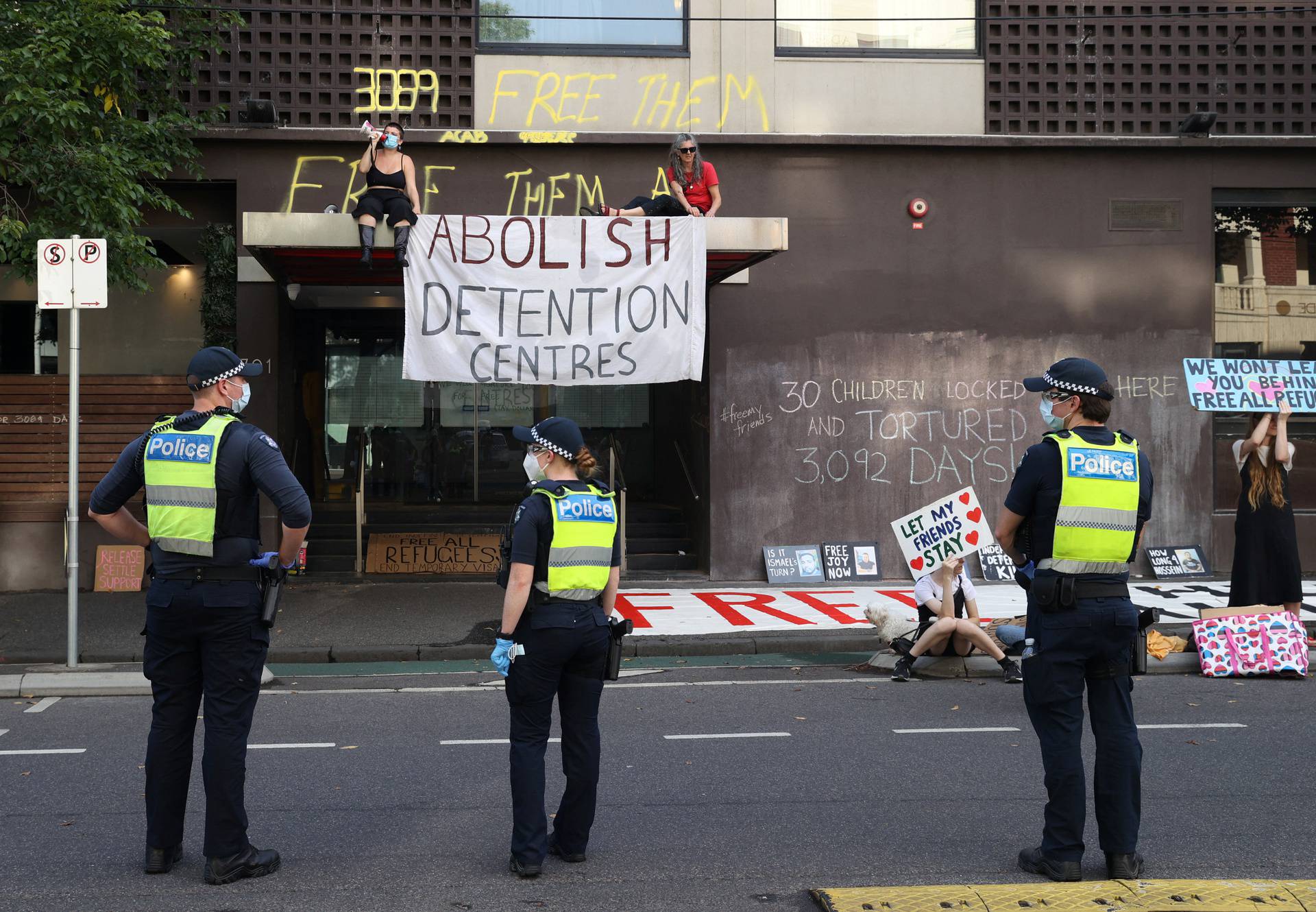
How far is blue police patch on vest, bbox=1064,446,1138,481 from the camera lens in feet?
16.2

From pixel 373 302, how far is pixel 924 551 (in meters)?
9.71

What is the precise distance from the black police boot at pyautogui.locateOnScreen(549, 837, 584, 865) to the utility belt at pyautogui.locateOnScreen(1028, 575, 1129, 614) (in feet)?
6.97

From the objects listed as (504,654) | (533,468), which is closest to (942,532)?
(533,468)

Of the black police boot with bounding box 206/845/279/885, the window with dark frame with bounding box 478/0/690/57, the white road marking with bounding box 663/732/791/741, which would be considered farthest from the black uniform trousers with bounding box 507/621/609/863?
the window with dark frame with bounding box 478/0/690/57

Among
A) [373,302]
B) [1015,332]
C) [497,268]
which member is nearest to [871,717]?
[497,268]

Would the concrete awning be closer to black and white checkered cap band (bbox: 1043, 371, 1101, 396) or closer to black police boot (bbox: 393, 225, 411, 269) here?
black police boot (bbox: 393, 225, 411, 269)

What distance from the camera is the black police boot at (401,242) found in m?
11.7

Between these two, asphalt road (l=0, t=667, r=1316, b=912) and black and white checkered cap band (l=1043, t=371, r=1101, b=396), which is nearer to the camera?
asphalt road (l=0, t=667, r=1316, b=912)

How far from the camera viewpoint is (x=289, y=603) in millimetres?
12445

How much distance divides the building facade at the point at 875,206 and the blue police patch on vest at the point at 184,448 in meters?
9.09

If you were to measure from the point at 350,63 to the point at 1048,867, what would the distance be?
11.7m

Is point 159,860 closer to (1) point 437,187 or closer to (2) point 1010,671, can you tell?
(2) point 1010,671

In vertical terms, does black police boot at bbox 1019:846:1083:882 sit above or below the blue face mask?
below

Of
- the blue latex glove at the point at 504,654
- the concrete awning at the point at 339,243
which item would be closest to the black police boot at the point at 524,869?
the blue latex glove at the point at 504,654
